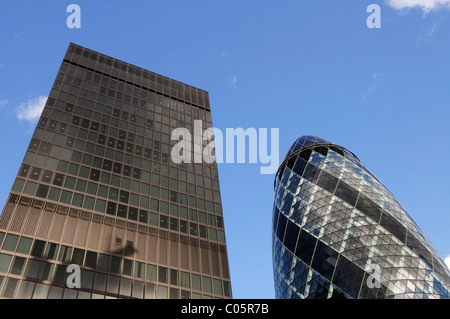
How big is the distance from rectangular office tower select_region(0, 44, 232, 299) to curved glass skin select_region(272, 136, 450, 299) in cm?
3282

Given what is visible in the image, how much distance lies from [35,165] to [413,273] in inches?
2610

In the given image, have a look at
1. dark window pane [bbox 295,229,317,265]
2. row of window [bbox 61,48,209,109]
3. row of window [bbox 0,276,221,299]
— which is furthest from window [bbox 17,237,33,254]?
dark window pane [bbox 295,229,317,265]

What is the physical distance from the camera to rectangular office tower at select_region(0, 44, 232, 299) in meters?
41.8

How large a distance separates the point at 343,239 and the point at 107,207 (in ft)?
168

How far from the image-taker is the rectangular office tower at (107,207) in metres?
41.8

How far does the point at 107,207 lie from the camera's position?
5103 cm

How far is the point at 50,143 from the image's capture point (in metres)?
55.0

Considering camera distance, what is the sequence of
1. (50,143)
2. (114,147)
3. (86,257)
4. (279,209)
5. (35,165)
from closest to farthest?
1. (86,257)
2. (35,165)
3. (50,143)
4. (114,147)
5. (279,209)

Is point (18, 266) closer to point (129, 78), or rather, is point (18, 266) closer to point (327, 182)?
point (129, 78)

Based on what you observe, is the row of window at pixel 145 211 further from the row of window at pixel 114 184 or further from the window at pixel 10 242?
the window at pixel 10 242

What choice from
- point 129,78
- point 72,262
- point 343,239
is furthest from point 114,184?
point 343,239
